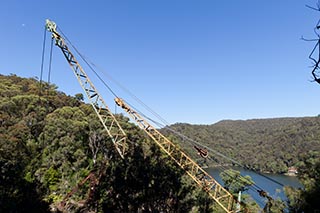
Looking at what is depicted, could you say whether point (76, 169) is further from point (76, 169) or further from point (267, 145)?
point (267, 145)

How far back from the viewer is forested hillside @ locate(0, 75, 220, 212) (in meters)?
20.3

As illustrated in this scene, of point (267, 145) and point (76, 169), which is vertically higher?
point (267, 145)

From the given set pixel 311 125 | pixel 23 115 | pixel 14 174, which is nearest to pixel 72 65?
pixel 14 174

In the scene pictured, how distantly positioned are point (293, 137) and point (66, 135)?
94837 millimetres

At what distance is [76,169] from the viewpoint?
25.5 m

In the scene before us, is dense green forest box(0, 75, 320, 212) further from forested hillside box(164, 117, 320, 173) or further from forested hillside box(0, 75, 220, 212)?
forested hillside box(164, 117, 320, 173)

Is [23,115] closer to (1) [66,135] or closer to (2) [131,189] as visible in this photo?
(1) [66,135]

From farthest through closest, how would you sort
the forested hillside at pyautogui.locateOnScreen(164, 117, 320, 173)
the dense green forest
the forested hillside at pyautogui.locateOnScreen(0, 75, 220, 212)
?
the forested hillside at pyautogui.locateOnScreen(164, 117, 320, 173), the forested hillside at pyautogui.locateOnScreen(0, 75, 220, 212), the dense green forest

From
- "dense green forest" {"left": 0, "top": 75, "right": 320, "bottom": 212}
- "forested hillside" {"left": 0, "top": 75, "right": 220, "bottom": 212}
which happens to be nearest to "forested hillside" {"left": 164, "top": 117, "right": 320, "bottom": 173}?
"dense green forest" {"left": 0, "top": 75, "right": 320, "bottom": 212}

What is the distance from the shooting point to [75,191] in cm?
2208

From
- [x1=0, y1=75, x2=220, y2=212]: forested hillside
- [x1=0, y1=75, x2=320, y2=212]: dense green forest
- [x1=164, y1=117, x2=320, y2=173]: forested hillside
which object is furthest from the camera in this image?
[x1=164, y1=117, x2=320, y2=173]: forested hillside

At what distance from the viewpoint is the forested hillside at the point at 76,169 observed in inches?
798

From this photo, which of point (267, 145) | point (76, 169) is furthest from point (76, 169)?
point (267, 145)

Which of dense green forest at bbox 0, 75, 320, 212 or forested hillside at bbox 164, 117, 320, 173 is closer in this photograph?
dense green forest at bbox 0, 75, 320, 212
